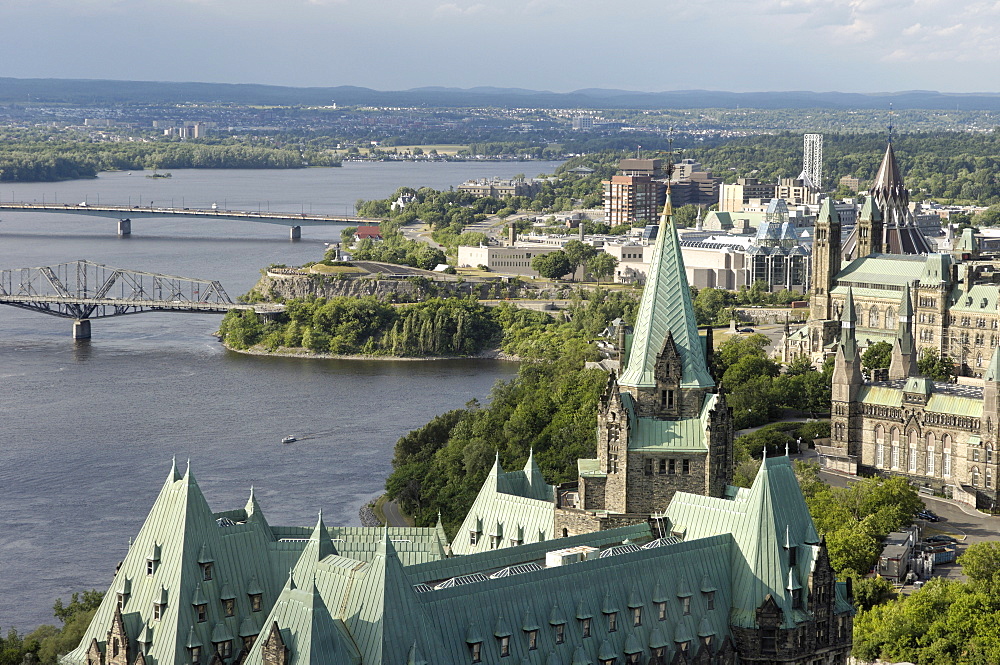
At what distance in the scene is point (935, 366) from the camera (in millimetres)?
123375

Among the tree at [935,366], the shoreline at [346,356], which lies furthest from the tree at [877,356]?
the shoreline at [346,356]

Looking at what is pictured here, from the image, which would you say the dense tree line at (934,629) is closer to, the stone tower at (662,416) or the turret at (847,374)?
the stone tower at (662,416)

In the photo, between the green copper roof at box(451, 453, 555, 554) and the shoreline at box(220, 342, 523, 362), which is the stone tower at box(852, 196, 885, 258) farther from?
the green copper roof at box(451, 453, 555, 554)

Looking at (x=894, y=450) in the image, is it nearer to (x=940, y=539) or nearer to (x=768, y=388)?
(x=768, y=388)

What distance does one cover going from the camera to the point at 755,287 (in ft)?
630

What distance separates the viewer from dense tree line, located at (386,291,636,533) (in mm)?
93250

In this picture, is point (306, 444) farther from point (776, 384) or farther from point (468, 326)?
point (468, 326)

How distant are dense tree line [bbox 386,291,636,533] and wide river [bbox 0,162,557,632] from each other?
10.6ft

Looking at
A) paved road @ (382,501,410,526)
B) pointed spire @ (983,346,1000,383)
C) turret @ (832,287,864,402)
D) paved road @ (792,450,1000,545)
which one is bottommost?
paved road @ (382,501,410,526)

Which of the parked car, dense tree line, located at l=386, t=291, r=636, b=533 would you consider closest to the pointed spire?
the parked car

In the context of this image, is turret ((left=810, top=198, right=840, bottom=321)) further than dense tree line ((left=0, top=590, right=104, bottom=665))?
Yes

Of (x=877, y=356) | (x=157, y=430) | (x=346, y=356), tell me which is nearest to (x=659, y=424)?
(x=157, y=430)

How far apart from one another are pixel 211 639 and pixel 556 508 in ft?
49.7

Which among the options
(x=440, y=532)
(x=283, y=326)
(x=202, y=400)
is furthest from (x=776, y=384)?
(x=283, y=326)
